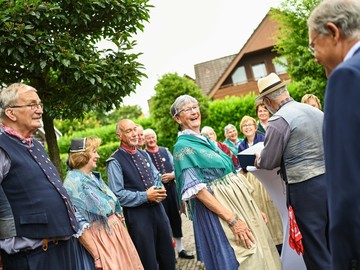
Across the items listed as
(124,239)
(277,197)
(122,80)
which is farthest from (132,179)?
(277,197)

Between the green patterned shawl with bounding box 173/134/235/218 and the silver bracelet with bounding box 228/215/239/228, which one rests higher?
the green patterned shawl with bounding box 173/134/235/218

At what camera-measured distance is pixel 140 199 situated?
4363mm

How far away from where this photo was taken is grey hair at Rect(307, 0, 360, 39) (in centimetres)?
149

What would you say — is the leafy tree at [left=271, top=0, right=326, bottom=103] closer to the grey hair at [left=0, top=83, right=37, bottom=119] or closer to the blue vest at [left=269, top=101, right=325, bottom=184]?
the blue vest at [left=269, top=101, right=325, bottom=184]

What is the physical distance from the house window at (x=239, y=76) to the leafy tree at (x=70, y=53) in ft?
77.3

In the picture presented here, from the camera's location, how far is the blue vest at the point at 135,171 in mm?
4535

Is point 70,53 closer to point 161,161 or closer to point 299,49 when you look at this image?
point 161,161

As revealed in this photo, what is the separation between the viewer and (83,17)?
4.44 metres

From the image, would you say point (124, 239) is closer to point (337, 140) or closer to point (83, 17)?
point (83, 17)

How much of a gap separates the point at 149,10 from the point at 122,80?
0.96 m

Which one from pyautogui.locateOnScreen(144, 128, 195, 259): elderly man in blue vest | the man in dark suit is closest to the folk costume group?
the man in dark suit

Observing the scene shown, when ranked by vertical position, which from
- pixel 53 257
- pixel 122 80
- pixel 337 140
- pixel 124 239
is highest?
pixel 122 80

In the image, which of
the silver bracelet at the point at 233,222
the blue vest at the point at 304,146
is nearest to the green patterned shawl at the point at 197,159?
the silver bracelet at the point at 233,222

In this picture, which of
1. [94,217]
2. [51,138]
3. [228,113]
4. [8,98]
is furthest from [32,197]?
[228,113]
